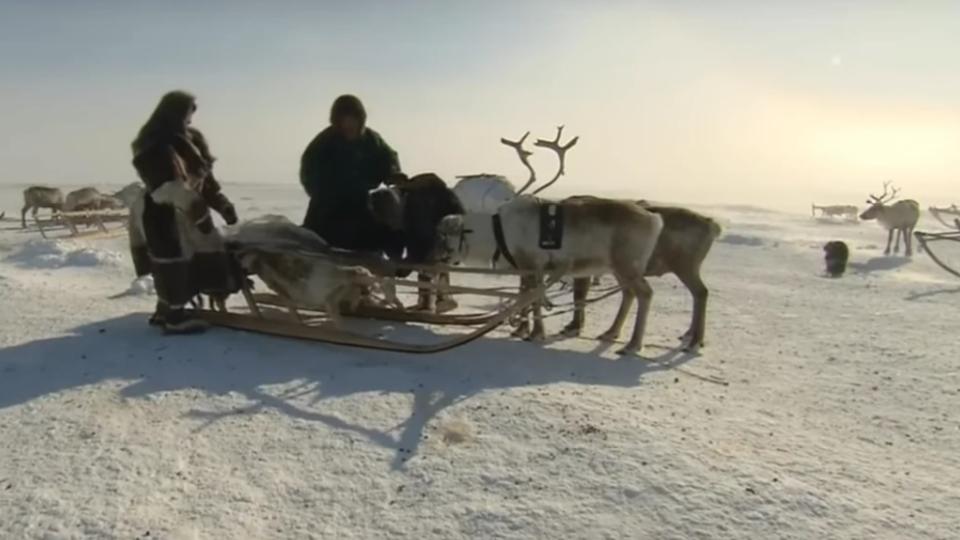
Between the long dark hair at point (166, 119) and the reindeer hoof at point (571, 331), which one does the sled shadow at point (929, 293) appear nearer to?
the reindeer hoof at point (571, 331)

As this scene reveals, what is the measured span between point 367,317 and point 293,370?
5.97ft

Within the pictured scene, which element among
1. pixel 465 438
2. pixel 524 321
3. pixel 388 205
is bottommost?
pixel 465 438

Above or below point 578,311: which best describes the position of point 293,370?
below

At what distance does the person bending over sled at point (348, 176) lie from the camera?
746 centimetres

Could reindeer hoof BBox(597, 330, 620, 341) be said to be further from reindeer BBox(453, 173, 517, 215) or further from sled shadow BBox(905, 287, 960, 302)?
sled shadow BBox(905, 287, 960, 302)

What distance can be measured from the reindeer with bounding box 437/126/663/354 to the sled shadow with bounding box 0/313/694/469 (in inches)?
25.6

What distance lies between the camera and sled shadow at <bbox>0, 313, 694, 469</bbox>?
4801 millimetres

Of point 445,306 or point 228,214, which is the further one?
point 445,306

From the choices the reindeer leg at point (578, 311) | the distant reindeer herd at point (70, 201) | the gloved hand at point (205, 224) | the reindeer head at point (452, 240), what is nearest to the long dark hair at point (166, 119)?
the gloved hand at point (205, 224)

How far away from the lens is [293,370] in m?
5.47

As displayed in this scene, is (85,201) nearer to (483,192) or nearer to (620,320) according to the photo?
(483,192)

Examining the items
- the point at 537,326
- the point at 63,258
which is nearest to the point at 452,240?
the point at 537,326

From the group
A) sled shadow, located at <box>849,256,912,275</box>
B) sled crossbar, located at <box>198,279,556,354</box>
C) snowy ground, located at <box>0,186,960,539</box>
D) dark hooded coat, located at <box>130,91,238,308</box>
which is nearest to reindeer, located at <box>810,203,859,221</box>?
sled shadow, located at <box>849,256,912,275</box>

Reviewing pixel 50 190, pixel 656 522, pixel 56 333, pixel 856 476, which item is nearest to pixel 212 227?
pixel 56 333
